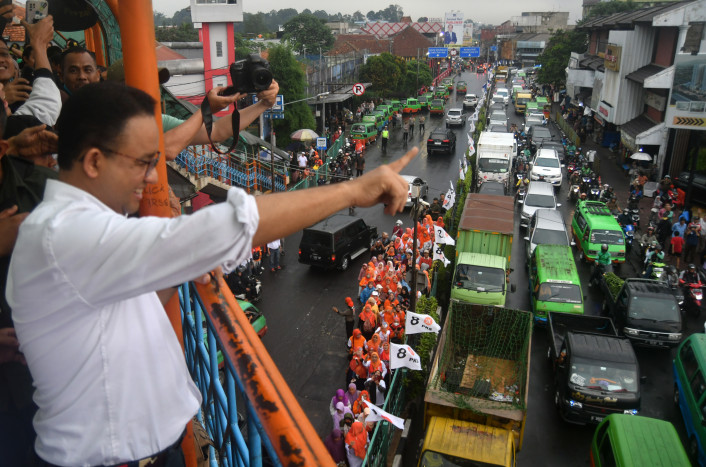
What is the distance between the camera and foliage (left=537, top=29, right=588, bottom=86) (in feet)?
167

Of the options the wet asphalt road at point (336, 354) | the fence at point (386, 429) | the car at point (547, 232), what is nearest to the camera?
the fence at point (386, 429)

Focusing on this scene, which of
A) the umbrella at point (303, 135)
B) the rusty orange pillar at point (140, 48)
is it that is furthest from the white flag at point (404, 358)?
the umbrella at point (303, 135)

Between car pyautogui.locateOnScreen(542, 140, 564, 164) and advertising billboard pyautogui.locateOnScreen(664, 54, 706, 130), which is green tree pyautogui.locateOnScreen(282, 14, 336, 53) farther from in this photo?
advertising billboard pyautogui.locateOnScreen(664, 54, 706, 130)

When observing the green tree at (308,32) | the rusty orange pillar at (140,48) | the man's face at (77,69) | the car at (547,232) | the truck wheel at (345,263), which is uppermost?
the green tree at (308,32)

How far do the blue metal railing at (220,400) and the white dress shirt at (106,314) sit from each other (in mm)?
179

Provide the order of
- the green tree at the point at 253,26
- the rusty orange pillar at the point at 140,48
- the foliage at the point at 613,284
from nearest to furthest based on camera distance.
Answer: the rusty orange pillar at the point at 140,48 < the foliage at the point at 613,284 < the green tree at the point at 253,26

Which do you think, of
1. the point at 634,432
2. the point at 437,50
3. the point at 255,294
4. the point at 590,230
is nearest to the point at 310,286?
the point at 255,294

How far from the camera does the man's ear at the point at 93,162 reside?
1591mm

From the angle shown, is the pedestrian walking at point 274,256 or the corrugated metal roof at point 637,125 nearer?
the pedestrian walking at point 274,256

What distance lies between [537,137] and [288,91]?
15.4m

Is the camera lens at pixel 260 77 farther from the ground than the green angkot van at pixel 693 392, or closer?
farther from the ground

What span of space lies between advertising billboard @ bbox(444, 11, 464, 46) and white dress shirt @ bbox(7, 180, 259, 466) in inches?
4953

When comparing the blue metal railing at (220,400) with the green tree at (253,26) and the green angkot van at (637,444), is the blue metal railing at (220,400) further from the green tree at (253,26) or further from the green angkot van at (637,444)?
the green tree at (253,26)

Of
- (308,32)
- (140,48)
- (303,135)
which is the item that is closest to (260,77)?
(140,48)
